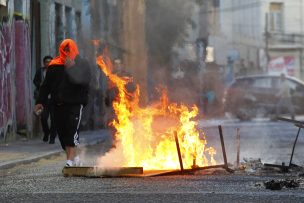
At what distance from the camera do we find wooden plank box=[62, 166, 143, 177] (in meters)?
9.20

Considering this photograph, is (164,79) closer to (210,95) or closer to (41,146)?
(41,146)

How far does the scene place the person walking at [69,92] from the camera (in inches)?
392

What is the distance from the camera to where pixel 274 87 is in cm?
3025

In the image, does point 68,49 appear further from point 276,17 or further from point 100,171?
point 276,17

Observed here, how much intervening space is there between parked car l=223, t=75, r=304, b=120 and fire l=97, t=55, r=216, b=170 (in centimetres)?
1962

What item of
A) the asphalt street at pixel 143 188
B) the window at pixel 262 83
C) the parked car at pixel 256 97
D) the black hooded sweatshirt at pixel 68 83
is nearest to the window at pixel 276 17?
the parked car at pixel 256 97

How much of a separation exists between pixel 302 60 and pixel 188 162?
4765 cm

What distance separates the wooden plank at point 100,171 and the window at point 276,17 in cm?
4803

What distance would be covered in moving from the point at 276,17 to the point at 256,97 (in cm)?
2753

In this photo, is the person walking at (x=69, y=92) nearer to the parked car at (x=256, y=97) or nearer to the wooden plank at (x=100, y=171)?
the wooden plank at (x=100, y=171)

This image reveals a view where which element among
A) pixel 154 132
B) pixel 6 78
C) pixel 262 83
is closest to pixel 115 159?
pixel 154 132

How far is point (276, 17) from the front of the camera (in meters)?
56.8

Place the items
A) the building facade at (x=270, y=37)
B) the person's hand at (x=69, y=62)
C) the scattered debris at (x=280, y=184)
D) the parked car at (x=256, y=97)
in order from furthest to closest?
the building facade at (x=270, y=37)
the parked car at (x=256, y=97)
the person's hand at (x=69, y=62)
the scattered debris at (x=280, y=184)

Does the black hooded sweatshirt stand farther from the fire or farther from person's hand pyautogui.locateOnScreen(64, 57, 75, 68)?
the fire
